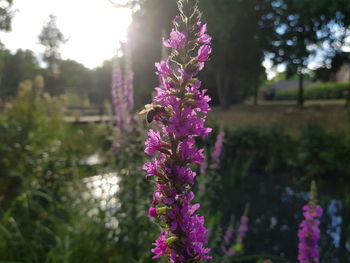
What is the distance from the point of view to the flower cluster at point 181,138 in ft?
4.48

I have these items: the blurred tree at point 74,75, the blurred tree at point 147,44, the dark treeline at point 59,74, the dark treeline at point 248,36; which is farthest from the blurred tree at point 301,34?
the blurred tree at point 74,75

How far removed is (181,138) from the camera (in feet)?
4.55

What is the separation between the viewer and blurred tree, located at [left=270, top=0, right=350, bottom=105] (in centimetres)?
1909

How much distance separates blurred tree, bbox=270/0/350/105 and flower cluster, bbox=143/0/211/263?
57.5ft

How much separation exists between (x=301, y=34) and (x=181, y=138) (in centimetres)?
2378

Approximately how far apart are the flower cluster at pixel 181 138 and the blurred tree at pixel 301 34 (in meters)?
17.5

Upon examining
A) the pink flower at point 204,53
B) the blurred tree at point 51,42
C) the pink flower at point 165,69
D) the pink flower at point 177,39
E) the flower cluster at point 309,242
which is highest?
the blurred tree at point 51,42

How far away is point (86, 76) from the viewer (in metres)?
72.1

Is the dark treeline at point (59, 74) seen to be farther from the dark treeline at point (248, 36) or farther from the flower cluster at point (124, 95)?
the flower cluster at point (124, 95)

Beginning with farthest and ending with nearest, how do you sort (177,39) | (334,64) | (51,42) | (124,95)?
(51,42)
(334,64)
(124,95)
(177,39)

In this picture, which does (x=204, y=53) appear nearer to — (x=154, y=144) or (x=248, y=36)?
(x=154, y=144)

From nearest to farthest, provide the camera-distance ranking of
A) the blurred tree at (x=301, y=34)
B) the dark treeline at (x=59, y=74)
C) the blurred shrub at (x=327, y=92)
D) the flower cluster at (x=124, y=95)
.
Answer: the flower cluster at (x=124, y=95) → the blurred tree at (x=301, y=34) → the blurred shrub at (x=327, y=92) → the dark treeline at (x=59, y=74)

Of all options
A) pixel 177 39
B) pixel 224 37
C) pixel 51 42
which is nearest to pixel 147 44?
pixel 224 37

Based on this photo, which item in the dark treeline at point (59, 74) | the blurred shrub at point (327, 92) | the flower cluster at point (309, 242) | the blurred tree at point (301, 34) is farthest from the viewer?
the dark treeline at point (59, 74)
